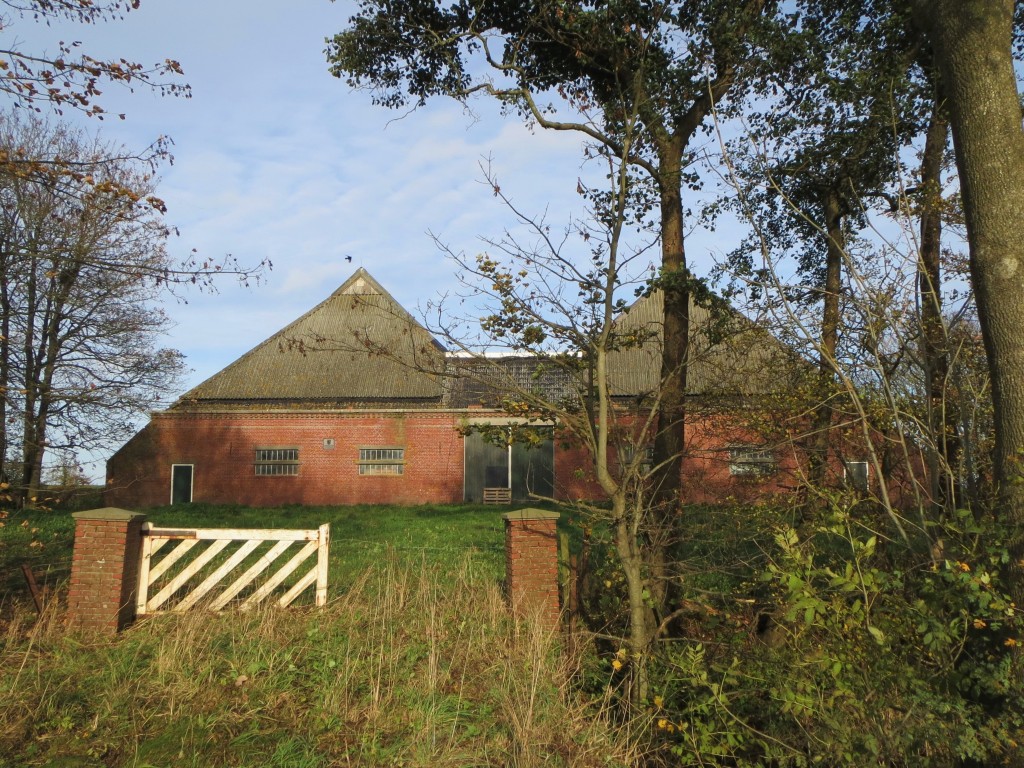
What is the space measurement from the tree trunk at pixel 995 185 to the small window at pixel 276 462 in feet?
81.5

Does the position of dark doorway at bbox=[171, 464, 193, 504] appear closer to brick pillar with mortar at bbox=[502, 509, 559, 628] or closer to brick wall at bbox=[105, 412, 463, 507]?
brick wall at bbox=[105, 412, 463, 507]

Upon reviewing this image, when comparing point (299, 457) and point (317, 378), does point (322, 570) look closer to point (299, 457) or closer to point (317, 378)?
point (299, 457)

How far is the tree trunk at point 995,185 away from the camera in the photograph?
16.4 feet

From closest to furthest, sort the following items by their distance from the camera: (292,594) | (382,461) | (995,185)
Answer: (995,185), (292,594), (382,461)

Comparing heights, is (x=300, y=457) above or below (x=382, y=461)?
above

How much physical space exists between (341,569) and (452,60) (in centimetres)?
708

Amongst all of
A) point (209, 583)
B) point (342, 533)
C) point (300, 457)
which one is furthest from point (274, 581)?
point (300, 457)

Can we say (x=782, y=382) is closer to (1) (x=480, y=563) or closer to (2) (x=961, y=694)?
(1) (x=480, y=563)

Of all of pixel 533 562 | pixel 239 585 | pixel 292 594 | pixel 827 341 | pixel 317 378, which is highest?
pixel 317 378

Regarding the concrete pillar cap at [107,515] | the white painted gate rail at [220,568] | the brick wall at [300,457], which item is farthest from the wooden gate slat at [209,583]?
the brick wall at [300,457]

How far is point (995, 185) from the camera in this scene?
5.21 metres

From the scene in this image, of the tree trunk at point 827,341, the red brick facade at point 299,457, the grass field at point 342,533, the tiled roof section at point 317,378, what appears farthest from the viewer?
the tiled roof section at point 317,378

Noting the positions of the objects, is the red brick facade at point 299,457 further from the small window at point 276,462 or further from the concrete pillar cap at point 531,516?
the concrete pillar cap at point 531,516

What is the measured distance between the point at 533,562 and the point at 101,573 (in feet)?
14.3
